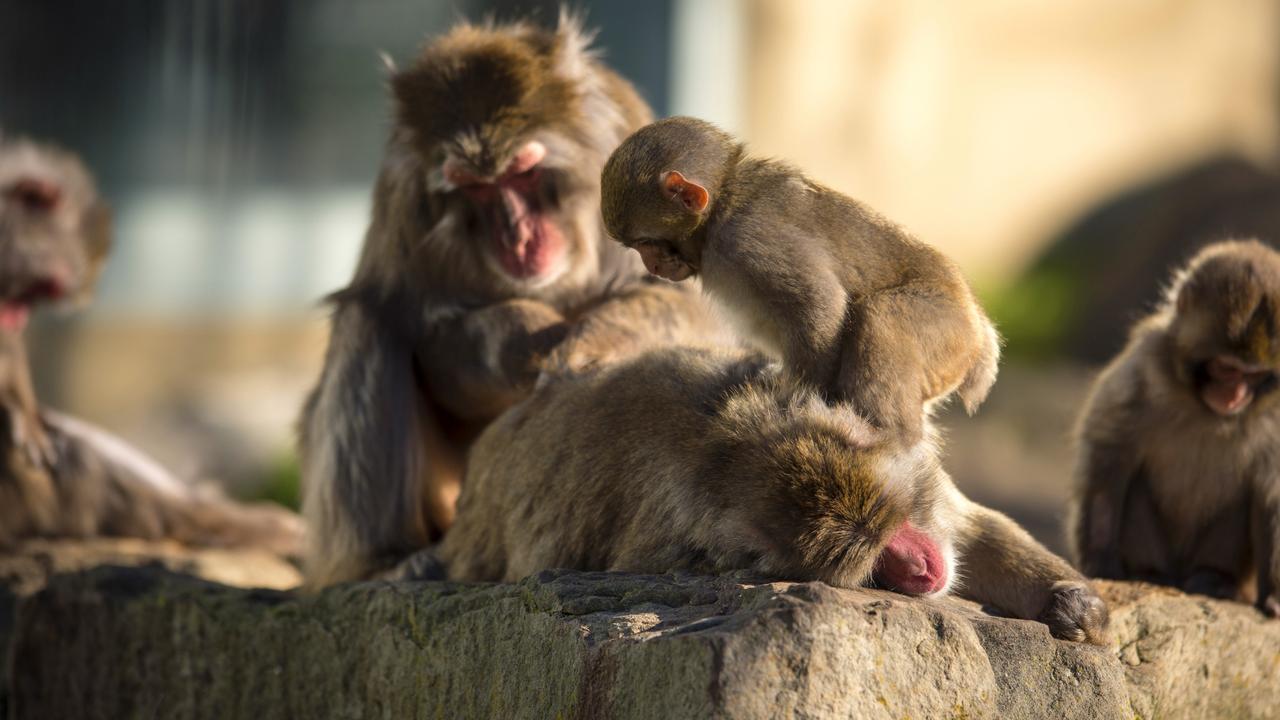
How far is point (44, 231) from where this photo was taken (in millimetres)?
6289

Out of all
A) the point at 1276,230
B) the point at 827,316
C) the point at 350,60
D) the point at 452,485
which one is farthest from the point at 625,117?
the point at 1276,230

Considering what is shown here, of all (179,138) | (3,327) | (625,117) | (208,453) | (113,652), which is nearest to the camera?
(113,652)

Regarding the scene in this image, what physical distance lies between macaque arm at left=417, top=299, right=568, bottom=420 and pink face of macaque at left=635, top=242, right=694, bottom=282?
0.82m

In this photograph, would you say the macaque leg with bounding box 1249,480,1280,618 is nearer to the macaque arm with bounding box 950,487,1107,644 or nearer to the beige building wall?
the macaque arm with bounding box 950,487,1107,644

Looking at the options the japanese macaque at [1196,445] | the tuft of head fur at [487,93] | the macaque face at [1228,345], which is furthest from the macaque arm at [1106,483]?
the tuft of head fur at [487,93]

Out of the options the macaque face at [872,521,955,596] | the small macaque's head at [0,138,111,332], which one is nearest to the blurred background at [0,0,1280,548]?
the small macaque's head at [0,138,111,332]

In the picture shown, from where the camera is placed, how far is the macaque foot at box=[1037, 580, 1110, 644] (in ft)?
10.0

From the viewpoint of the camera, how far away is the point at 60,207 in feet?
20.7

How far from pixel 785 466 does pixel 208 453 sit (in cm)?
849

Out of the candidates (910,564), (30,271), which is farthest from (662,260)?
(30,271)

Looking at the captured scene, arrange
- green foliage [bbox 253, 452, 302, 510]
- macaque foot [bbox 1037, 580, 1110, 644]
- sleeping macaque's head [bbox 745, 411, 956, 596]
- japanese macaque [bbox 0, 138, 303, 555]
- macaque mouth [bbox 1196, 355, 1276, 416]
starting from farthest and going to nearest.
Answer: green foliage [bbox 253, 452, 302, 510] < japanese macaque [bbox 0, 138, 303, 555] < macaque mouth [bbox 1196, 355, 1276, 416] < macaque foot [bbox 1037, 580, 1110, 644] < sleeping macaque's head [bbox 745, 411, 956, 596]

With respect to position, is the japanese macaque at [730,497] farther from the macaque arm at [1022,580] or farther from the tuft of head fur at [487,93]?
the tuft of head fur at [487,93]

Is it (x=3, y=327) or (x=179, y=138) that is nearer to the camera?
(x=3, y=327)

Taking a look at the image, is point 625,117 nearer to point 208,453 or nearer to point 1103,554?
point 1103,554
